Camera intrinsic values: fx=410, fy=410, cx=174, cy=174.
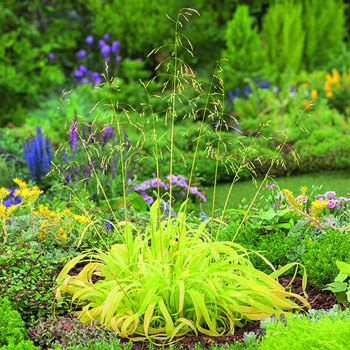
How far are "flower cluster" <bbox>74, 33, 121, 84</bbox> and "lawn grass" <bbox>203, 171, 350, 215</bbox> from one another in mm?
5814

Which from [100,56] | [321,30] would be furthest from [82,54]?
[321,30]

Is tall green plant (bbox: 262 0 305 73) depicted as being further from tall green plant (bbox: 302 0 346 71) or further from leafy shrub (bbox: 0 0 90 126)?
leafy shrub (bbox: 0 0 90 126)

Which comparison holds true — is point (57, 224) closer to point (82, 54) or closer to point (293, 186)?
point (293, 186)

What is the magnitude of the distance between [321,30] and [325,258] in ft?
36.6

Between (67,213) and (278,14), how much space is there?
9.68 m

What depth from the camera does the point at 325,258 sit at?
2314 mm

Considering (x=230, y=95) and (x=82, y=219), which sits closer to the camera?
(x=82, y=219)

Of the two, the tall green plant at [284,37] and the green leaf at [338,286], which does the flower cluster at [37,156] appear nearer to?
the green leaf at [338,286]

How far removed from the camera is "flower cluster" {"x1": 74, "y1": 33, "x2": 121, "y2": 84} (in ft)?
33.0

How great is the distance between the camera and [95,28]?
37.6 feet

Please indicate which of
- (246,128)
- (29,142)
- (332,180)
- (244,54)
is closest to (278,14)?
(244,54)

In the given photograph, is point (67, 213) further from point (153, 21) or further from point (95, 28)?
point (95, 28)

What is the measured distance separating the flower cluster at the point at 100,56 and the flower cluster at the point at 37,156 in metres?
5.50

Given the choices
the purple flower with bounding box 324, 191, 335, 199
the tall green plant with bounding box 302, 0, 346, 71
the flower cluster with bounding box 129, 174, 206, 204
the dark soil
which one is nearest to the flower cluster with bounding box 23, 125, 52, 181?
the flower cluster with bounding box 129, 174, 206, 204
